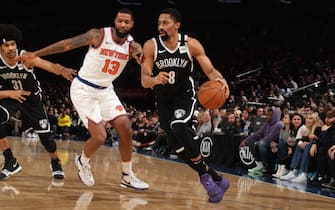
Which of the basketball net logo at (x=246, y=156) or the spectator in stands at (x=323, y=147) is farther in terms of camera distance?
the basketball net logo at (x=246, y=156)

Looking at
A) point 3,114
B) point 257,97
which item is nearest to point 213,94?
point 3,114

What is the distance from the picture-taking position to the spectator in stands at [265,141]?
870 centimetres

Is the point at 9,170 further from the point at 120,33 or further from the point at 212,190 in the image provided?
the point at 212,190

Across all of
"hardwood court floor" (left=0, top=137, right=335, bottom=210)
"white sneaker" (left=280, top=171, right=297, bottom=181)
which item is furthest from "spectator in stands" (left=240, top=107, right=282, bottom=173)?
"hardwood court floor" (left=0, top=137, right=335, bottom=210)

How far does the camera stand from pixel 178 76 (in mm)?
5168

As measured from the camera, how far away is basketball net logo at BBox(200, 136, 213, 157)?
10.5m

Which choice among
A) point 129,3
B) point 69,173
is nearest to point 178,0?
point 129,3

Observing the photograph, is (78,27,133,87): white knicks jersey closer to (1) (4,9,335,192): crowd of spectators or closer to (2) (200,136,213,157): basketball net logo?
(1) (4,9,335,192): crowd of spectators

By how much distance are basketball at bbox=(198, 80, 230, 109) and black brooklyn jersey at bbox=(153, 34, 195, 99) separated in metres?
0.24

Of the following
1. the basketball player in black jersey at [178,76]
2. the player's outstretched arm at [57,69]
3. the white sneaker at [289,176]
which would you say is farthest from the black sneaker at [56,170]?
the white sneaker at [289,176]

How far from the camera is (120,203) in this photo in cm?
469

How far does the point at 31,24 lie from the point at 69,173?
21147 mm

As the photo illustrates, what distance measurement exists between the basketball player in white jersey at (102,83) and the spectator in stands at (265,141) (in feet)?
12.6

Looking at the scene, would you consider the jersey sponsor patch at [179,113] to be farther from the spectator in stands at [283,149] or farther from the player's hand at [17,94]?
the spectator in stands at [283,149]
